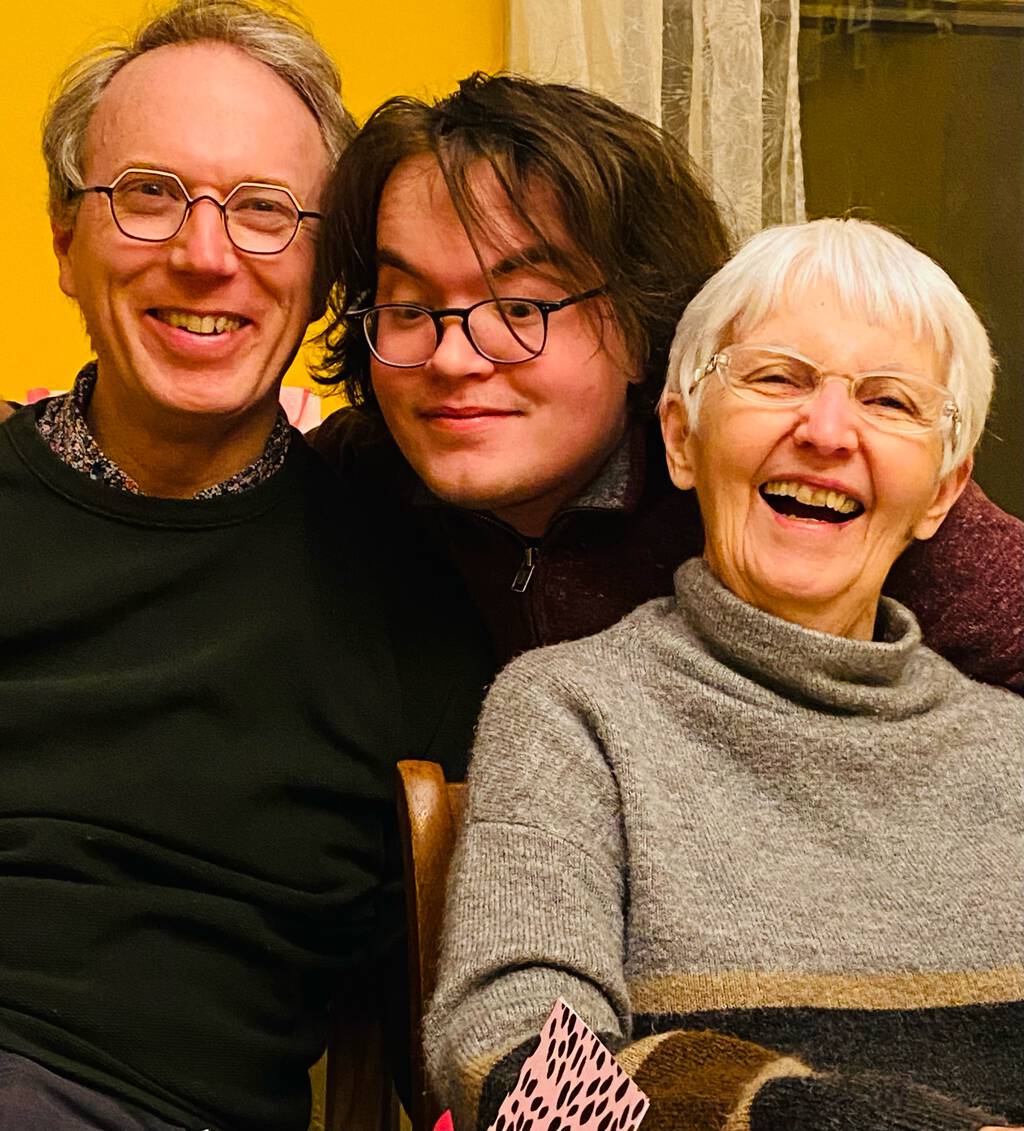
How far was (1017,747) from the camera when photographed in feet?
4.25

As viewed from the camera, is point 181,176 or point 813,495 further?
point 181,176

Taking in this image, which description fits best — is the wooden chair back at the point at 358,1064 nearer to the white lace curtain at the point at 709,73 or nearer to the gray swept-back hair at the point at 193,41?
the gray swept-back hair at the point at 193,41

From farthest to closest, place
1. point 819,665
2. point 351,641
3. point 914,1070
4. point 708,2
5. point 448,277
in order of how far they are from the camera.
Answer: point 708,2, point 351,641, point 448,277, point 819,665, point 914,1070

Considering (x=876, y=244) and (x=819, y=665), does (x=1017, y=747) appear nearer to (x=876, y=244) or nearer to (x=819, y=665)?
(x=819, y=665)

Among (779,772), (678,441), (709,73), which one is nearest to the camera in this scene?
(779,772)

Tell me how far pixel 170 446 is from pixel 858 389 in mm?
773

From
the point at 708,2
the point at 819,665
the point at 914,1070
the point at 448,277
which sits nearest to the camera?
the point at 914,1070

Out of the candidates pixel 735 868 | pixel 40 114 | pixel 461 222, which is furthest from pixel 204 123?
pixel 40 114

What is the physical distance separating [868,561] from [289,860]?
66 cm

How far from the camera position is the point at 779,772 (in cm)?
121

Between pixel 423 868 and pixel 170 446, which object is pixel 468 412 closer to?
pixel 170 446

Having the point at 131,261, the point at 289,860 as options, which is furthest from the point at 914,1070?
the point at 131,261

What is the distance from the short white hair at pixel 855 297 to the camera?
1261 millimetres

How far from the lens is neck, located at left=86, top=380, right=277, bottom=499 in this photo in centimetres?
154
